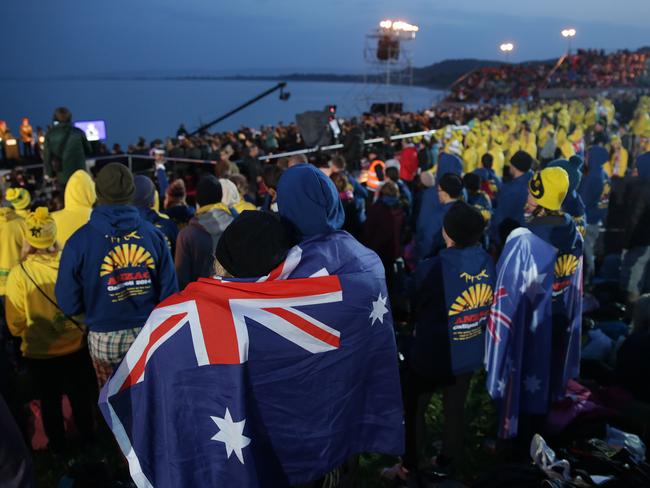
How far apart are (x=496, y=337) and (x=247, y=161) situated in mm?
8597

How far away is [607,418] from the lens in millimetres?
3744

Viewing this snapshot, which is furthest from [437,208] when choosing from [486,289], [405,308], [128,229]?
[128,229]

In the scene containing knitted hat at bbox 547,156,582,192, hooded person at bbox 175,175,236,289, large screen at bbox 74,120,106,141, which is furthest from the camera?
large screen at bbox 74,120,106,141

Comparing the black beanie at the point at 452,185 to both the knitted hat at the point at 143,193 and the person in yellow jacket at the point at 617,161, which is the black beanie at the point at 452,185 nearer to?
the knitted hat at the point at 143,193

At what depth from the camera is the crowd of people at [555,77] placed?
53.0 metres

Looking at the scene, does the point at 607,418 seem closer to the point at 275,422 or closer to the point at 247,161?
the point at 275,422

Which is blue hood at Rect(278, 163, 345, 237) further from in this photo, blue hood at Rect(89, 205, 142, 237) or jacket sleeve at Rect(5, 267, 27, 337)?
jacket sleeve at Rect(5, 267, 27, 337)

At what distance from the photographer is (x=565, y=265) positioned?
3674mm

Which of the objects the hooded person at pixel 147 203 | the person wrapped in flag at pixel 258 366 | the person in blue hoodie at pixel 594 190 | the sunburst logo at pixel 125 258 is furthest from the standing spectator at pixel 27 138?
the person wrapped in flag at pixel 258 366

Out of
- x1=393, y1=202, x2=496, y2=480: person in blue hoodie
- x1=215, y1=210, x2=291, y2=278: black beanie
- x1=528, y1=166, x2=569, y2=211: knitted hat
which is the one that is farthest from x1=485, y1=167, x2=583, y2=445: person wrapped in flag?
x1=215, y1=210, x2=291, y2=278: black beanie

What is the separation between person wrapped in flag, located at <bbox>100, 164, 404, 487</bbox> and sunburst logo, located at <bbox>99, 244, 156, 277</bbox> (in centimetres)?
130

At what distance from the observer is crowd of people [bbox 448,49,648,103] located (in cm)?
5303

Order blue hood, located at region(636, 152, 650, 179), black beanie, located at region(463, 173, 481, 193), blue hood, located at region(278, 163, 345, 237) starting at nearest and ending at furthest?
1. blue hood, located at region(278, 163, 345, 237)
2. black beanie, located at region(463, 173, 481, 193)
3. blue hood, located at region(636, 152, 650, 179)

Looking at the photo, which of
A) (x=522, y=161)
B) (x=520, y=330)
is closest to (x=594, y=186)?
(x=522, y=161)
